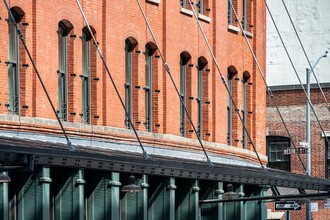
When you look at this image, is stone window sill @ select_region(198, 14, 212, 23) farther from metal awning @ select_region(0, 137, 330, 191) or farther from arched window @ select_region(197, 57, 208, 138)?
metal awning @ select_region(0, 137, 330, 191)

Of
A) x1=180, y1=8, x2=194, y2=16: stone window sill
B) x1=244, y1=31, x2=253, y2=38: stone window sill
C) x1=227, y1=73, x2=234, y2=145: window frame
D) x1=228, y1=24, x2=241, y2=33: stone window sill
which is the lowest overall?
x1=227, y1=73, x2=234, y2=145: window frame

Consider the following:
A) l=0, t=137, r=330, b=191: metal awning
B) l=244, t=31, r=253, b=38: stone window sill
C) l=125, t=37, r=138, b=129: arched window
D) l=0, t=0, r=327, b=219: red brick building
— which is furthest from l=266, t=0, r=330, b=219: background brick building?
l=125, t=37, r=138, b=129: arched window

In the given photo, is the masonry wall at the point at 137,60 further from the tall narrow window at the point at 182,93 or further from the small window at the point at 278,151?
the small window at the point at 278,151

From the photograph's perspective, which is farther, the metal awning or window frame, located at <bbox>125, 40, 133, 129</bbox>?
window frame, located at <bbox>125, 40, 133, 129</bbox>

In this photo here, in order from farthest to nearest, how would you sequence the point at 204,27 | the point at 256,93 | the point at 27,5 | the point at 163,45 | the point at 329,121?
the point at 329,121 < the point at 256,93 < the point at 204,27 < the point at 163,45 < the point at 27,5

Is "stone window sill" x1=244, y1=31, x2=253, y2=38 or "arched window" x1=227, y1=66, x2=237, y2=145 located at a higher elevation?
"stone window sill" x1=244, y1=31, x2=253, y2=38

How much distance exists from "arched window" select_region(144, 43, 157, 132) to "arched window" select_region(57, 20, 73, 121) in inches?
224

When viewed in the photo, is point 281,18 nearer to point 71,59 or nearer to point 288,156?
point 288,156

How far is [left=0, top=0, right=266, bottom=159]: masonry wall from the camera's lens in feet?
132

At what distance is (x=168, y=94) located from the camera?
4900cm

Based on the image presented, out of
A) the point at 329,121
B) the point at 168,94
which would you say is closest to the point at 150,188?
the point at 168,94

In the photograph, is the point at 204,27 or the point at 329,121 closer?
the point at 204,27

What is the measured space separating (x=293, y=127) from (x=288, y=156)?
59.9 inches

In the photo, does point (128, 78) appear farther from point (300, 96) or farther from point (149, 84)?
point (300, 96)
